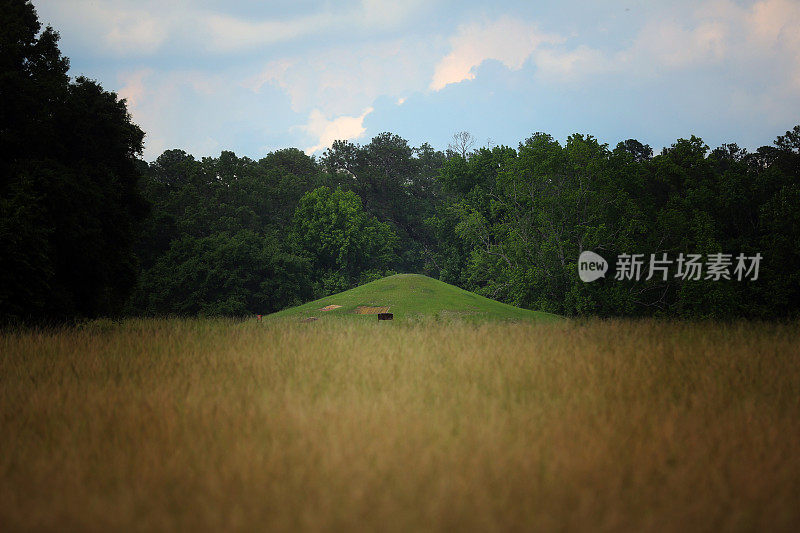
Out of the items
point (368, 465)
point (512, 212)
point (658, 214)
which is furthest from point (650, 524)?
point (512, 212)

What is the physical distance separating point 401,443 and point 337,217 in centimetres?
5703

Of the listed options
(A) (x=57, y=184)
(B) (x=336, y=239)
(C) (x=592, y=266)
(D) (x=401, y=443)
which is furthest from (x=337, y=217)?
(D) (x=401, y=443)

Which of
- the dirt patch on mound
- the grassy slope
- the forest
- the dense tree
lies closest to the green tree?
the forest

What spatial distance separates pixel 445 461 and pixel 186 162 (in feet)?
212

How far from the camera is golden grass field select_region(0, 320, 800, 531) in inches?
209

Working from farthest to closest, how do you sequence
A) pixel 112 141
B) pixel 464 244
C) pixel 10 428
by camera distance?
pixel 464 244, pixel 112 141, pixel 10 428

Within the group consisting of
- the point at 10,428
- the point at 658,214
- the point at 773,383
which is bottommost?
the point at 10,428

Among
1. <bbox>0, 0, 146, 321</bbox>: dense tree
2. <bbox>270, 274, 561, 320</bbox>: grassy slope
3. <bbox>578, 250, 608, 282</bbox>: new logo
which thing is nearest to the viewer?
<bbox>0, 0, 146, 321</bbox>: dense tree

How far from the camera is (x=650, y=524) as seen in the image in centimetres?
507

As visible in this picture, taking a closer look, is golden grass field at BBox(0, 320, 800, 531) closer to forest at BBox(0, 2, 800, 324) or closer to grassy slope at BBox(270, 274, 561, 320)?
forest at BBox(0, 2, 800, 324)

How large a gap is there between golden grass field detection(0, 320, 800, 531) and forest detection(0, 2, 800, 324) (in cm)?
1115

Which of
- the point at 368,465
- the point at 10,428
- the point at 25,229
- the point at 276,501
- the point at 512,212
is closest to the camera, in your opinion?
the point at 276,501

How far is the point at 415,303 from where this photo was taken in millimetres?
36625

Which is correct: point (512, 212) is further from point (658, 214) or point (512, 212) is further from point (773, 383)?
point (773, 383)
